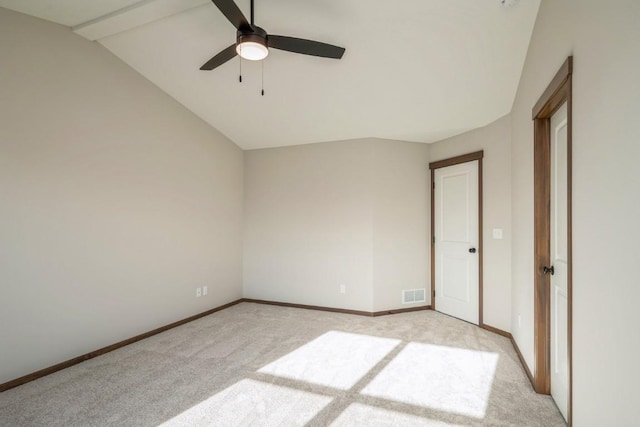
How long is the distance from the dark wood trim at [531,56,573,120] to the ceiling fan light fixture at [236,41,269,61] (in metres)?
1.74

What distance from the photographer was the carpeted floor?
2.00m

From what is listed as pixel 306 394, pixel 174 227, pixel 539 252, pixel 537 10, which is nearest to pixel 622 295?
pixel 539 252

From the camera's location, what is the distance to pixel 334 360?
2816mm

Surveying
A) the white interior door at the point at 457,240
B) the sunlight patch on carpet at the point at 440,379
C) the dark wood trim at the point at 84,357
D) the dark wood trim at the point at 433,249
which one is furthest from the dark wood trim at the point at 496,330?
the dark wood trim at the point at 84,357

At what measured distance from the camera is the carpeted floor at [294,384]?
78.7 inches

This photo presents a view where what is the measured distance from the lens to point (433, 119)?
12.1 ft

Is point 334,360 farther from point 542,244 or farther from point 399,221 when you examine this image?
point 399,221

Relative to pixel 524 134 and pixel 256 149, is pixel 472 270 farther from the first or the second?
pixel 256 149

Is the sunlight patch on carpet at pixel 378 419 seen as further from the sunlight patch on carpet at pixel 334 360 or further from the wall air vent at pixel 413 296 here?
the wall air vent at pixel 413 296

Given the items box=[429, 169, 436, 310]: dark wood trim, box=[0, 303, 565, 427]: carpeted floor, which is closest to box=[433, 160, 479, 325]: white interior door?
box=[429, 169, 436, 310]: dark wood trim

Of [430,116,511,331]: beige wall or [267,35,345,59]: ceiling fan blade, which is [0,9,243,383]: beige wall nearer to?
[267,35,345,59]: ceiling fan blade

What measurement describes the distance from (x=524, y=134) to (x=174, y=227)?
3.78 metres

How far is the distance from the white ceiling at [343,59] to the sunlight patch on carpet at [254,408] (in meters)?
2.81

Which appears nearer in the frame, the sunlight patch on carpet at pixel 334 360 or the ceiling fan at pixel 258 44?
the ceiling fan at pixel 258 44
